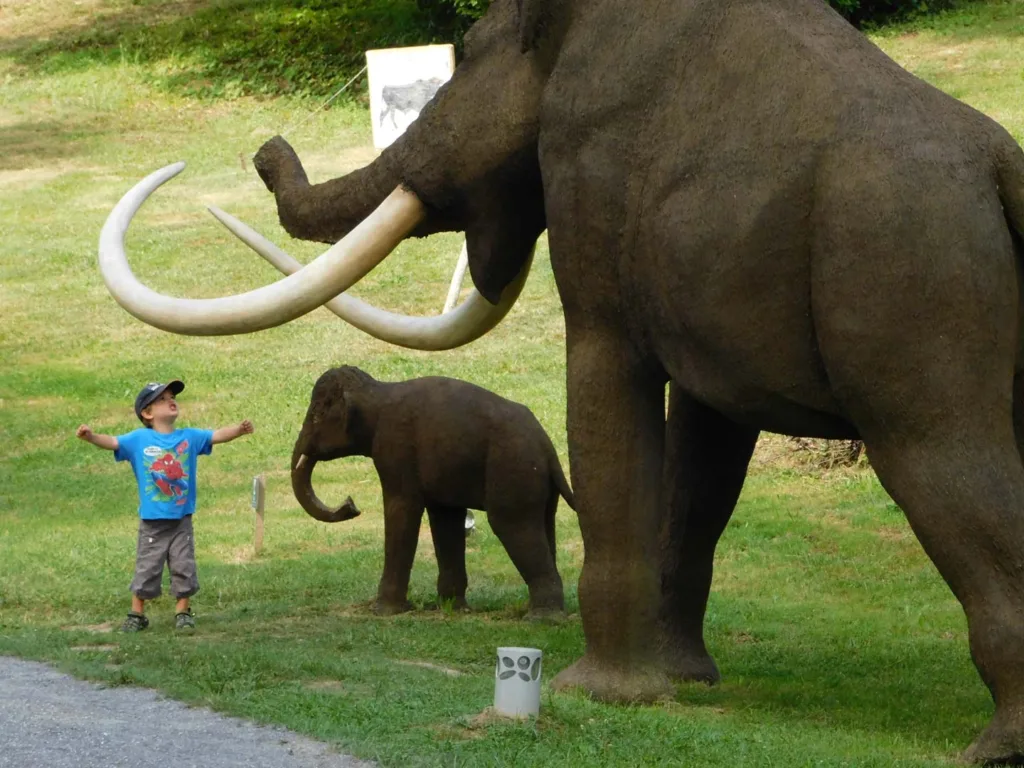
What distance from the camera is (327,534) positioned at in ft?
40.8

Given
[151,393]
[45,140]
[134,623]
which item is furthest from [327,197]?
Result: [45,140]

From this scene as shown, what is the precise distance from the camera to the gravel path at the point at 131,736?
5477mm

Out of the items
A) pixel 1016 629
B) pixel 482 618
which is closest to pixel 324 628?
pixel 482 618

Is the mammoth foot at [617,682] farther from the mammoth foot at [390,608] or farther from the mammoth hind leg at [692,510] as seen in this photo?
the mammoth foot at [390,608]

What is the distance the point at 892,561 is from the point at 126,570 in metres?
4.67

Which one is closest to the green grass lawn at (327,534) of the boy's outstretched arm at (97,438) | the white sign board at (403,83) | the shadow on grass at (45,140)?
the shadow on grass at (45,140)

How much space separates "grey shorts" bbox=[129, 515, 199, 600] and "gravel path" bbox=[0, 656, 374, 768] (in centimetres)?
201

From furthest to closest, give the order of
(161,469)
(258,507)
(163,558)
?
(258,507) < (163,558) < (161,469)

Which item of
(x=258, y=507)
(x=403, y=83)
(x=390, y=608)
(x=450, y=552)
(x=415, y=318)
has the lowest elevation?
(x=390, y=608)

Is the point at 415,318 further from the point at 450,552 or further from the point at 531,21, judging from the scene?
the point at 450,552

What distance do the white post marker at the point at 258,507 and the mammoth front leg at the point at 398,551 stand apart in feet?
5.11

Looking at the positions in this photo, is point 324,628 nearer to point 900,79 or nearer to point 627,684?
point 627,684

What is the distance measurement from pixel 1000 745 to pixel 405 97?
34.0ft

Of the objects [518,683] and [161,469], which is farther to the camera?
[161,469]
